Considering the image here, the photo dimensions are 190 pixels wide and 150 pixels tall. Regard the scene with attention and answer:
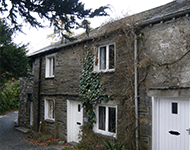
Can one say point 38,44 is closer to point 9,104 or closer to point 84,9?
point 9,104

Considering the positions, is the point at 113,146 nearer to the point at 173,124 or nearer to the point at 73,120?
the point at 173,124

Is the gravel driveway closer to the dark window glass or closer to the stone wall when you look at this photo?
the stone wall

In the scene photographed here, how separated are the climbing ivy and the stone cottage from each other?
0.79 ft

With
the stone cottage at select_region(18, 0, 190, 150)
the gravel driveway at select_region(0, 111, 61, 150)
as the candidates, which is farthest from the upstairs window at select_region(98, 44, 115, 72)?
the gravel driveway at select_region(0, 111, 61, 150)

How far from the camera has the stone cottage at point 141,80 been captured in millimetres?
5922

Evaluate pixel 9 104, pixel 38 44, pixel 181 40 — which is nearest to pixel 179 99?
pixel 181 40

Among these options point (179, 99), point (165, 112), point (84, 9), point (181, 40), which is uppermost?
point (84, 9)

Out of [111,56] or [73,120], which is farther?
[73,120]

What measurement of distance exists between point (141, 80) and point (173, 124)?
179 cm

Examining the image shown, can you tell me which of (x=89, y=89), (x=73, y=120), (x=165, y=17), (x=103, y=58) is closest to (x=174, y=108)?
(x=165, y=17)

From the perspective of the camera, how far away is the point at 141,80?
6746 millimetres

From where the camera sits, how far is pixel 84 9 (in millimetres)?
4637

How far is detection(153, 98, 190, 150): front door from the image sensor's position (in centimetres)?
→ 580

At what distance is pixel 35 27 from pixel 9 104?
740 inches
